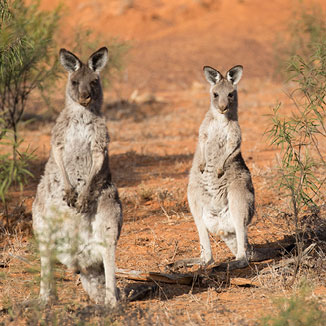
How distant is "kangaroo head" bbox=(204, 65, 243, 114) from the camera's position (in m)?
5.89

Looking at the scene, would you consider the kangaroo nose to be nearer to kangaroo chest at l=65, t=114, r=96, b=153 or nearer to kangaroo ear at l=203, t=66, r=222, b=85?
kangaroo chest at l=65, t=114, r=96, b=153

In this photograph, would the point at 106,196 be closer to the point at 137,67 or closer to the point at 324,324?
the point at 324,324

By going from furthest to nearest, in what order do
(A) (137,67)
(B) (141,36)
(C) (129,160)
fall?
(B) (141,36), (A) (137,67), (C) (129,160)

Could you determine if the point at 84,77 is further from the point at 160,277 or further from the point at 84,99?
the point at 160,277

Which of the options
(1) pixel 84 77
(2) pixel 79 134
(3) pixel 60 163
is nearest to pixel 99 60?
(1) pixel 84 77

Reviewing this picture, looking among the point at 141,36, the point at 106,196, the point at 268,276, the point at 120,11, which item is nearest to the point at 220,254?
the point at 268,276

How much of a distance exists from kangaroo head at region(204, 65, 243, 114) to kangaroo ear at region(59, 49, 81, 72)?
5.46 ft

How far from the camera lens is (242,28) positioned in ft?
89.9

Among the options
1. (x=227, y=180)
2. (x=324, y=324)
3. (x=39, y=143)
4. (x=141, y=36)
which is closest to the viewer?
(x=324, y=324)

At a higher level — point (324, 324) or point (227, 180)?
point (227, 180)

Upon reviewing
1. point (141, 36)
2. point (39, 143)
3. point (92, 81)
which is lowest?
point (39, 143)

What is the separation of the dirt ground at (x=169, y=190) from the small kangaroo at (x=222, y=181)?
37 cm

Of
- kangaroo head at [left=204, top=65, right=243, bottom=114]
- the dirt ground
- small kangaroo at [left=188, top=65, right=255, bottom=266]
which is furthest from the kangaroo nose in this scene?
kangaroo head at [left=204, top=65, right=243, bottom=114]

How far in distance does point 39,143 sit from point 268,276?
25.2ft
